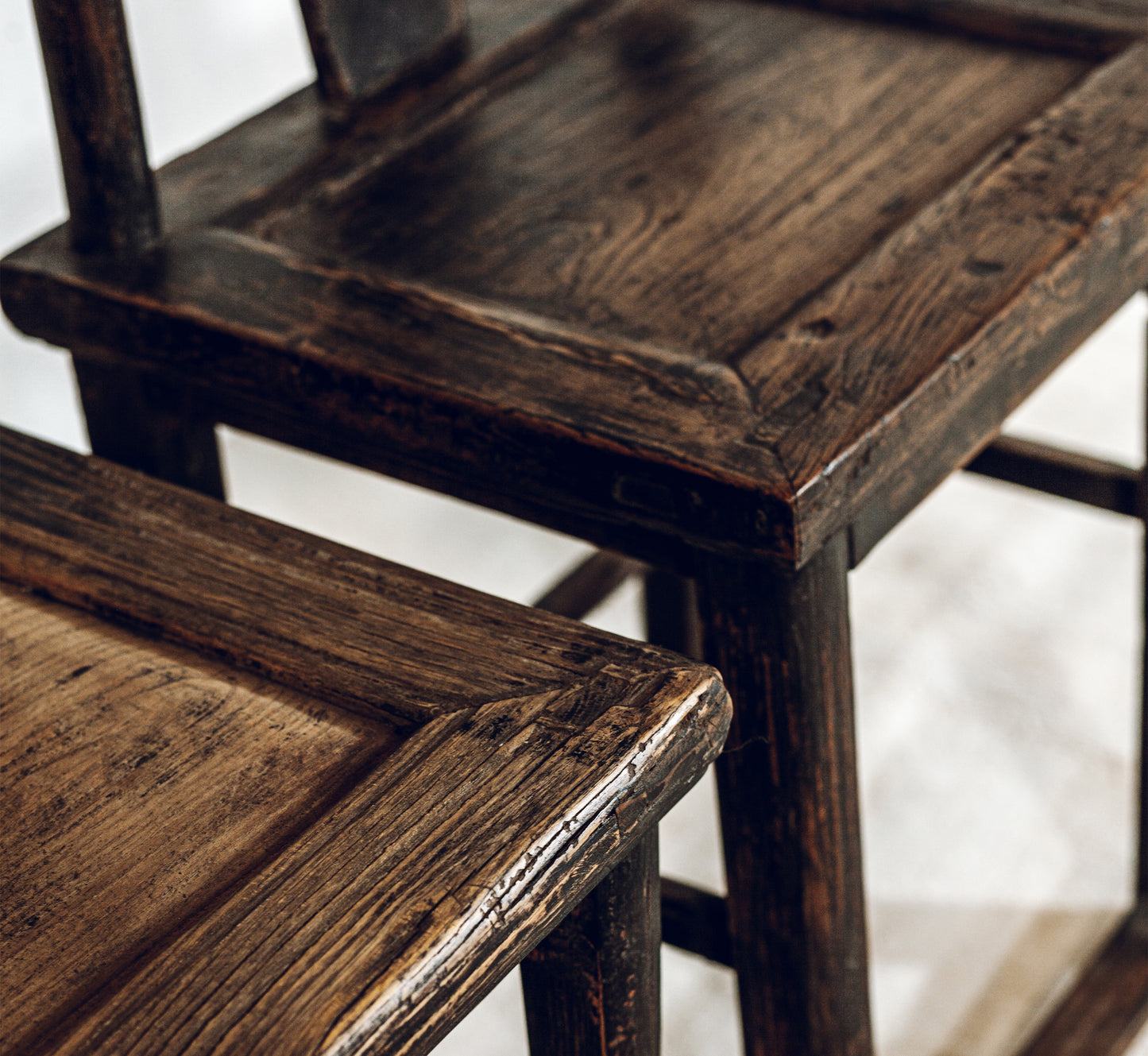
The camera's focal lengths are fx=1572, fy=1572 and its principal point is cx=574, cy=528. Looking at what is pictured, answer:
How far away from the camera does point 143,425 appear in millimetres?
730

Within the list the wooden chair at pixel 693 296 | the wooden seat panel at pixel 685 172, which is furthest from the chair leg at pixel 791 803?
the wooden seat panel at pixel 685 172

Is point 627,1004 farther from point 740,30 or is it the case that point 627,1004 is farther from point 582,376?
point 740,30

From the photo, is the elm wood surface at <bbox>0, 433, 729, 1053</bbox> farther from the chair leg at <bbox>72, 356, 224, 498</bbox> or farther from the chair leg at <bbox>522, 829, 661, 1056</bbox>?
the chair leg at <bbox>72, 356, 224, 498</bbox>

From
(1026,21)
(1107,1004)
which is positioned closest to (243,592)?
(1026,21)

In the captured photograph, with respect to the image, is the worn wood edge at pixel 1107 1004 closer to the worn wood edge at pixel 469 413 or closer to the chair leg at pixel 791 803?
the chair leg at pixel 791 803

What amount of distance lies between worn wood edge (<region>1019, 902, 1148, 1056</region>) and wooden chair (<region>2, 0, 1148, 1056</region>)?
0.34m

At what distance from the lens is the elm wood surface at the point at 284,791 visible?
385 mm

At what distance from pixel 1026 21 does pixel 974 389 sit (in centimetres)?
33

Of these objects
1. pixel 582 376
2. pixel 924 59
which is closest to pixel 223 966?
A: pixel 582 376

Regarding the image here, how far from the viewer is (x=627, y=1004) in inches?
19.9

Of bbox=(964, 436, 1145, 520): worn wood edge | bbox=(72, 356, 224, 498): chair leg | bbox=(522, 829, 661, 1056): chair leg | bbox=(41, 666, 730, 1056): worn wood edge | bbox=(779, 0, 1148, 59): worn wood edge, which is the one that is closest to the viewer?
bbox=(41, 666, 730, 1056): worn wood edge

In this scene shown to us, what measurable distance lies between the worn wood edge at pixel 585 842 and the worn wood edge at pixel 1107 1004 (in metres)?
0.68

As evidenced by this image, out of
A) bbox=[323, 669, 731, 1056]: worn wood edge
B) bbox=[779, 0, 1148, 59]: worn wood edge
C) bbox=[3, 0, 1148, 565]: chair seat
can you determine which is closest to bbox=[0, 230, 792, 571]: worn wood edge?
bbox=[3, 0, 1148, 565]: chair seat

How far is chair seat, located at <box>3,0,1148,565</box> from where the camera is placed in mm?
583
